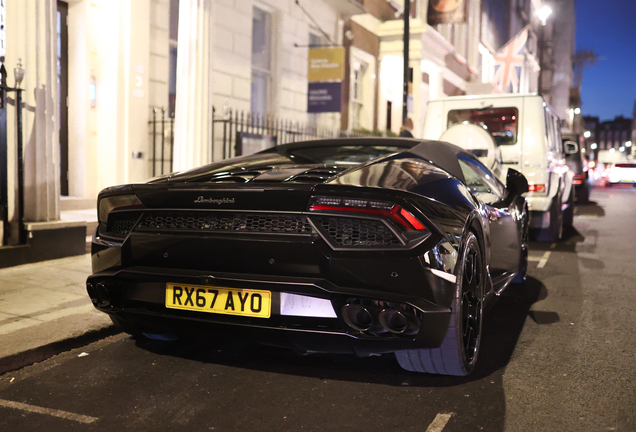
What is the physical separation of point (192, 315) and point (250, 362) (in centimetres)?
67

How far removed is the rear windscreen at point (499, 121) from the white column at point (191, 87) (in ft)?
12.5

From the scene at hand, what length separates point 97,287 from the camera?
337cm

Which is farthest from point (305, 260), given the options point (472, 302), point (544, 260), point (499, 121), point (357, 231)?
point (499, 121)

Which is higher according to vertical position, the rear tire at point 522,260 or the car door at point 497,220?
the car door at point 497,220

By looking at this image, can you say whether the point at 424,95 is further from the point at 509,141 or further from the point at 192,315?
the point at 192,315

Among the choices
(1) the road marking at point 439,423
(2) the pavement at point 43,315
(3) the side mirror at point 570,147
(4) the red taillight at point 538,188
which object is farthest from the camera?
(3) the side mirror at point 570,147

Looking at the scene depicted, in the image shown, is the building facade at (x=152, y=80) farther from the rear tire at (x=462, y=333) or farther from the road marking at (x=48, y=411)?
the rear tire at (x=462, y=333)

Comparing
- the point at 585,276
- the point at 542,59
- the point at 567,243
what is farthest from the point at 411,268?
the point at 542,59

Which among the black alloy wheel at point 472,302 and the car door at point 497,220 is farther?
the car door at point 497,220

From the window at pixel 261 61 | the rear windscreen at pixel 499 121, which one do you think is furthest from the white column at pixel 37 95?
the window at pixel 261 61

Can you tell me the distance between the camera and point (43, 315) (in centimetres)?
449

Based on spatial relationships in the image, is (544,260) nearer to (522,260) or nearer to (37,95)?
(522,260)

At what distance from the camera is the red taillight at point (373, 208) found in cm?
289

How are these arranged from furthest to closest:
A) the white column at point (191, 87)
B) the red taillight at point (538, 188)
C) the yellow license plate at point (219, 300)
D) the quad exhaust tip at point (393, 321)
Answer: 1. the white column at point (191, 87)
2. the red taillight at point (538, 188)
3. the yellow license plate at point (219, 300)
4. the quad exhaust tip at point (393, 321)
